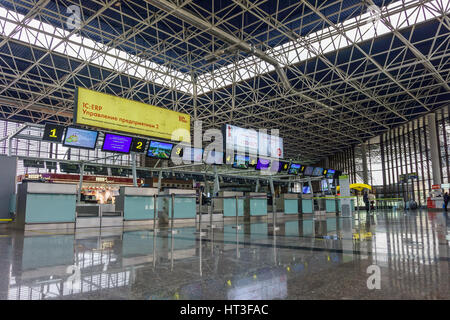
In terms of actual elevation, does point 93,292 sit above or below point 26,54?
below

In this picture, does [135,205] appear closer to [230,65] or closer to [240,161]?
[240,161]

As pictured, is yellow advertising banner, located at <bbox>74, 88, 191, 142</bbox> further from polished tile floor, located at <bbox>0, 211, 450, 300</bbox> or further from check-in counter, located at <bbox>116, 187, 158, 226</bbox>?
polished tile floor, located at <bbox>0, 211, 450, 300</bbox>

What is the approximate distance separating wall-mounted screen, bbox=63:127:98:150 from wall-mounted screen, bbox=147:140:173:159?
271cm

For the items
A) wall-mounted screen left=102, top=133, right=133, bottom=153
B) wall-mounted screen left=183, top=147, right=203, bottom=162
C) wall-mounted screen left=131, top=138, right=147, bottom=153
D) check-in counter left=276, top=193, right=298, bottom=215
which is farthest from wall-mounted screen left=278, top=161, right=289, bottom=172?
wall-mounted screen left=102, top=133, right=133, bottom=153

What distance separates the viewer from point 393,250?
504 centimetres

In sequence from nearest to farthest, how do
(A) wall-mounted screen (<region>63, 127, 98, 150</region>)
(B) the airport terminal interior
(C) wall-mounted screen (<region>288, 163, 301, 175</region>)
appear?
(B) the airport terminal interior → (A) wall-mounted screen (<region>63, 127, 98, 150</region>) → (C) wall-mounted screen (<region>288, 163, 301, 175</region>)

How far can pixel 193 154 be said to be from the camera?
1830cm

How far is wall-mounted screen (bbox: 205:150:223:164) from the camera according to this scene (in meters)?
17.7

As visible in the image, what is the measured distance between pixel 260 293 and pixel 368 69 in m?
28.1

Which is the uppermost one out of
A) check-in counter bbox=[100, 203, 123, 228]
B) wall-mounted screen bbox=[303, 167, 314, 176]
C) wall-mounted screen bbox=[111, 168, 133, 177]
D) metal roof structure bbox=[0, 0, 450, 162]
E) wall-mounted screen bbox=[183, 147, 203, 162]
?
metal roof structure bbox=[0, 0, 450, 162]

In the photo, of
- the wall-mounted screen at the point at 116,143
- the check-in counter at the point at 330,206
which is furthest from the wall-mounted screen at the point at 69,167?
the check-in counter at the point at 330,206

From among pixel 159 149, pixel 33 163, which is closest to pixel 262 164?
pixel 159 149
